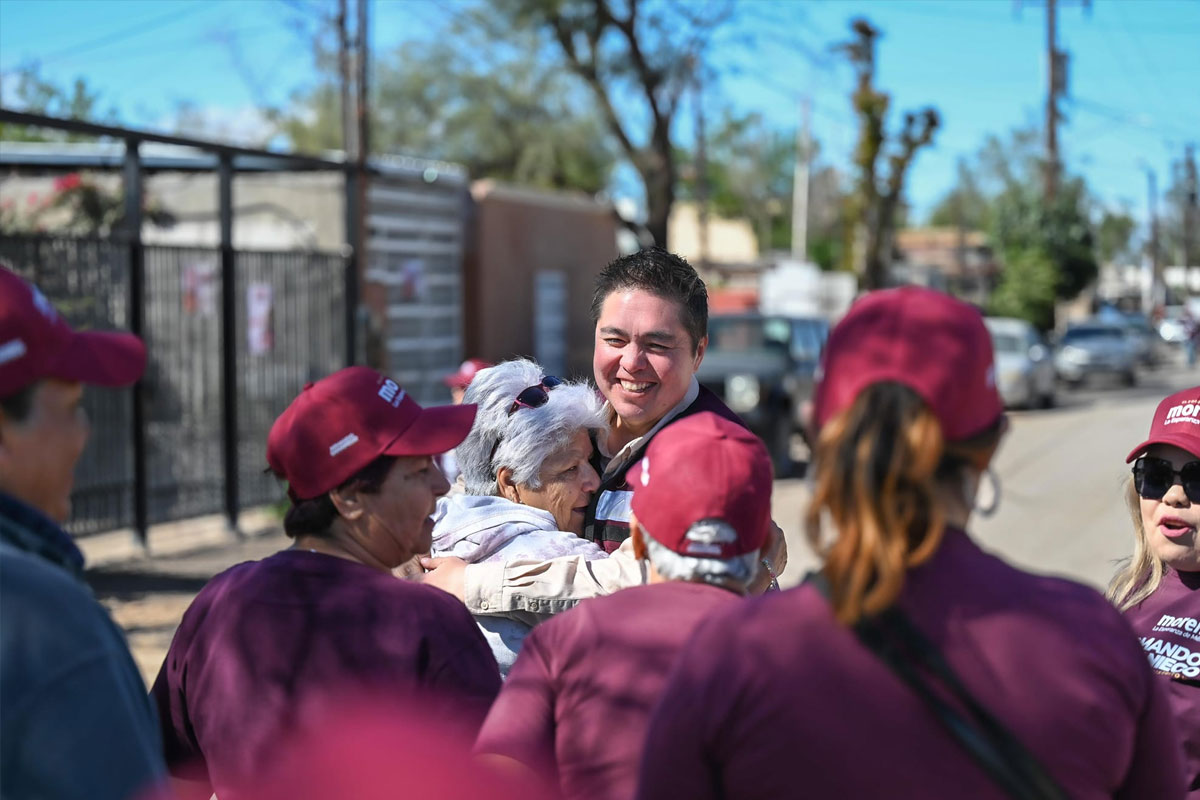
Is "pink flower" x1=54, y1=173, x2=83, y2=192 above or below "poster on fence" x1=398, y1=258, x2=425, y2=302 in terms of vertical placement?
above

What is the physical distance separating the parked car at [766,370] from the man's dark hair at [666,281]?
Answer: 35.1ft

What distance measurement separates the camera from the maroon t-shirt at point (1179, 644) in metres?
2.83

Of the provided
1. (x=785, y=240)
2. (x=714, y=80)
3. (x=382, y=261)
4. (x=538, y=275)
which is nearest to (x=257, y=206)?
(x=382, y=261)

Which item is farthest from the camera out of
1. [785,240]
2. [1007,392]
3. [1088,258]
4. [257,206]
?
[785,240]

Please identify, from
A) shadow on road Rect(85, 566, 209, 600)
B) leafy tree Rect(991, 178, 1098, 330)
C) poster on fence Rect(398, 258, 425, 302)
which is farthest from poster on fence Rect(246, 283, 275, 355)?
leafy tree Rect(991, 178, 1098, 330)

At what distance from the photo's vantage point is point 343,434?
2535mm

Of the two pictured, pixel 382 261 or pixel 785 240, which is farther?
pixel 785 240

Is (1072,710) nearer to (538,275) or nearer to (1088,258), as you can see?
(538,275)

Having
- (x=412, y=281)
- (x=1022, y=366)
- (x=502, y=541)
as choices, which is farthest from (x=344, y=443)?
(x=1022, y=366)

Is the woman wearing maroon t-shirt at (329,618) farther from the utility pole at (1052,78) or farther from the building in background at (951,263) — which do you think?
the building in background at (951,263)

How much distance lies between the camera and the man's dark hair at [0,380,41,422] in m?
1.94

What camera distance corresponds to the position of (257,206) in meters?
15.8

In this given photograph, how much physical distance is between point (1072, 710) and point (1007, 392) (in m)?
23.6

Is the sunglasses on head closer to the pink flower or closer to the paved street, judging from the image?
the paved street
